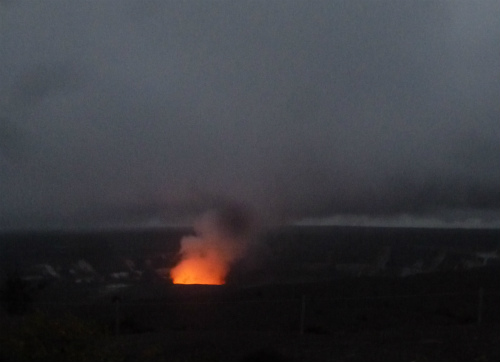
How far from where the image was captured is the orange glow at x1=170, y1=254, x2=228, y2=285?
54.3 m

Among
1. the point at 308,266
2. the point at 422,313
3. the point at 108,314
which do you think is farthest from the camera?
the point at 308,266

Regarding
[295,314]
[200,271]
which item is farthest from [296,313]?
[200,271]

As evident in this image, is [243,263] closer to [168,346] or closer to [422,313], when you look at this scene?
[422,313]

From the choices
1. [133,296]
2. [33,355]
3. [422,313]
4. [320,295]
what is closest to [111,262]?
[133,296]

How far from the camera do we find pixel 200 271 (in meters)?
56.6

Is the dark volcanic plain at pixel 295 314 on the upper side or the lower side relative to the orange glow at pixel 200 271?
lower

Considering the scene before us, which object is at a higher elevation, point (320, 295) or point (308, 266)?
point (308, 266)

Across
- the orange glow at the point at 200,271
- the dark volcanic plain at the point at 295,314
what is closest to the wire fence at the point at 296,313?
the dark volcanic plain at the point at 295,314

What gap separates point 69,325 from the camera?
517 inches

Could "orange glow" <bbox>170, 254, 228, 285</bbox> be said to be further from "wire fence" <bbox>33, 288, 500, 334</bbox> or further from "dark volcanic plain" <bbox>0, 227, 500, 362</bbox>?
"wire fence" <bbox>33, 288, 500, 334</bbox>

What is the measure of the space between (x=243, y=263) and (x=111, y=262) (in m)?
16.8

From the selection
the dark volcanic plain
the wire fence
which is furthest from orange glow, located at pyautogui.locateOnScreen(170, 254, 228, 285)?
the wire fence

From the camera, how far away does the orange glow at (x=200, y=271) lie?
5431cm

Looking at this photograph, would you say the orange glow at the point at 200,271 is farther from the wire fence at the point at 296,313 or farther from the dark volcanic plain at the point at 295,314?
the wire fence at the point at 296,313
